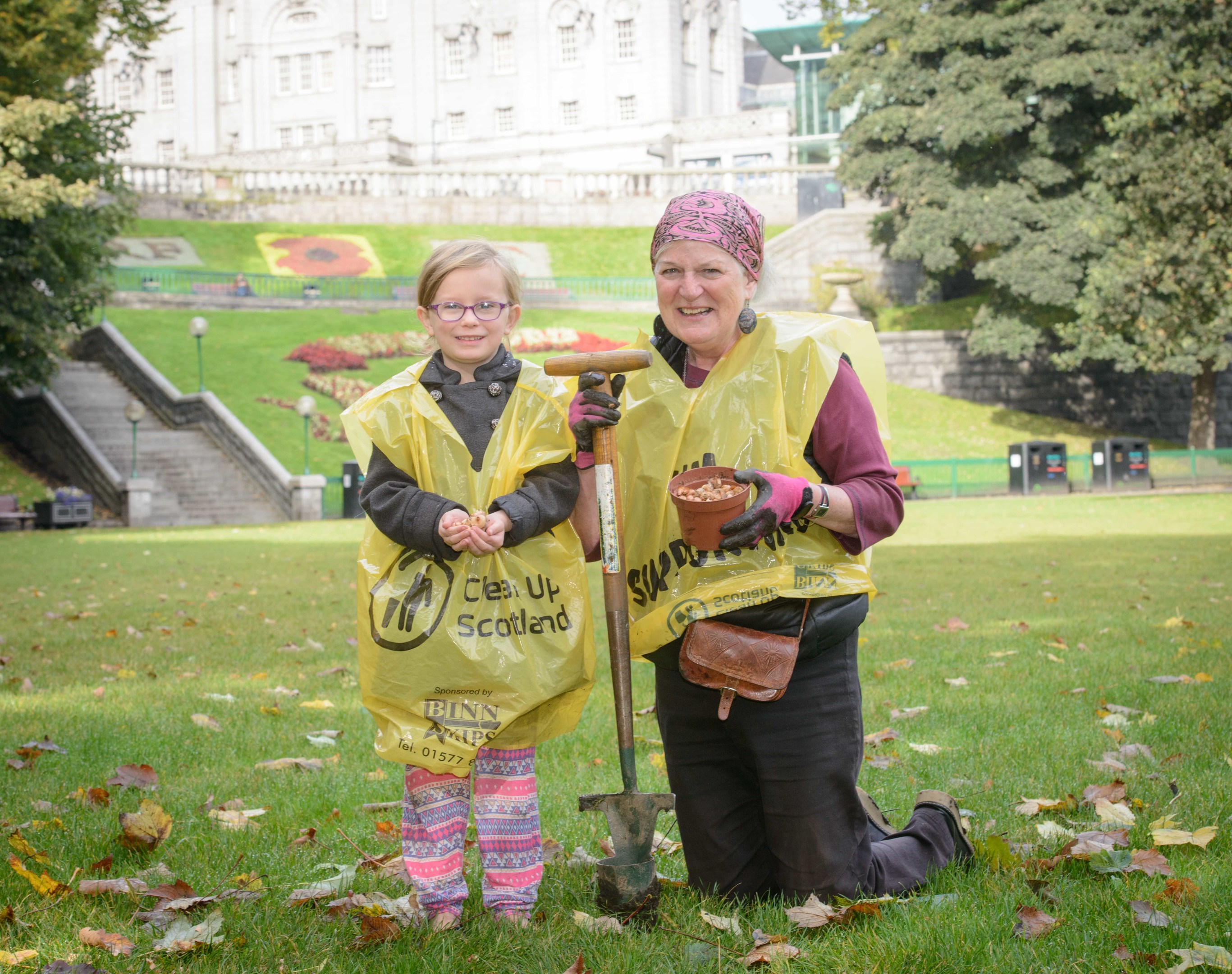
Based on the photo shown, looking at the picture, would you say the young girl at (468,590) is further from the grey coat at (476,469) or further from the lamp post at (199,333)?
the lamp post at (199,333)

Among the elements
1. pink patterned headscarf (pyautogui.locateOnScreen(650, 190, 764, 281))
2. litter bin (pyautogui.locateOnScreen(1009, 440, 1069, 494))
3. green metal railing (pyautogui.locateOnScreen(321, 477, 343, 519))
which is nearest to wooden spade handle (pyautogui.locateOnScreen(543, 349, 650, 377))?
pink patterned headscarf (pyautogui.locateOnScreen(650, 190, 764, 281))

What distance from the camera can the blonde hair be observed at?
3082 mm

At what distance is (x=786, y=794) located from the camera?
2.90 metres

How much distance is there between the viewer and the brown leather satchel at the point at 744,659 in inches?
111

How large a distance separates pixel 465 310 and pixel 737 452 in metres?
0.86

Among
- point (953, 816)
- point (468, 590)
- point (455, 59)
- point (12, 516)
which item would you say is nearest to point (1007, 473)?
point (12, 516)

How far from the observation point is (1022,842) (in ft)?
11.2

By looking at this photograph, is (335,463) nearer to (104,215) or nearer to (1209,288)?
(104,215)

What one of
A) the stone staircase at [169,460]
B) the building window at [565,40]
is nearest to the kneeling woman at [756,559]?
the stone staircase at [169,460]

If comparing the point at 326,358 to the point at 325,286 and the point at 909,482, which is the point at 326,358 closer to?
the point at 325,286

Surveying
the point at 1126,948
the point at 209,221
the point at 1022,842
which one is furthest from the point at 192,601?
the point at 209,221

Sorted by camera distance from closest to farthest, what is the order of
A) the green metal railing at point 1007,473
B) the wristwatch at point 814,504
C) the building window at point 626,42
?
the wristwatch at point 814,504 < the green metal railing at point 1007,473 < the building window at point 626,42

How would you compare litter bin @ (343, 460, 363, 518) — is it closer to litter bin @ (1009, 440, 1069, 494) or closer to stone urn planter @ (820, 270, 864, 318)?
litter bin @ (1009, 440, 1069, 494)

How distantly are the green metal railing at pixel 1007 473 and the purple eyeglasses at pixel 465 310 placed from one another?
74.5ft
